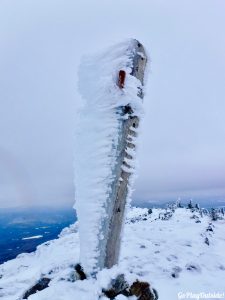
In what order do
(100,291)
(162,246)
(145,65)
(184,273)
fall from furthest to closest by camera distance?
(162,246), (184,273), (145,65), (100,291)

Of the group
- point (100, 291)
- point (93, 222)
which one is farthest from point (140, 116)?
point (100, 291)

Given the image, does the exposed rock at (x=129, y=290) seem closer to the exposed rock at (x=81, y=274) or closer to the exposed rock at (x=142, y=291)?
the exposed rock at (x=142, y=291)

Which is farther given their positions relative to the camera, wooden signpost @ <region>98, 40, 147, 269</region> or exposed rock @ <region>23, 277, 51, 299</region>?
exposed rock @ <region>23, 277, 51, 299</region>

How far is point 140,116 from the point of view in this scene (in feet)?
11.4

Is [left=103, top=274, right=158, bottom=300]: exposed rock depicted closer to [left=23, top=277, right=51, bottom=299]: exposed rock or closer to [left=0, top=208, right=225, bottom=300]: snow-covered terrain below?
[left=0, top=208, right=225, bottom=300]: snow-covered terrain below

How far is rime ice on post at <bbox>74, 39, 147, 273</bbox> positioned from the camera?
3338 millimetres

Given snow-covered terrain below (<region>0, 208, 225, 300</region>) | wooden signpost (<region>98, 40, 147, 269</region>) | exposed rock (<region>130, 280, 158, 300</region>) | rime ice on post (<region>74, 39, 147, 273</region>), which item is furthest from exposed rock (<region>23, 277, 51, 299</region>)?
exposed rock (<region>130, 280, 158, 300</region>)

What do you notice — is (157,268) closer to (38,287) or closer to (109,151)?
(38,287)

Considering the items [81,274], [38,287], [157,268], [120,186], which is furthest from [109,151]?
[157,268]

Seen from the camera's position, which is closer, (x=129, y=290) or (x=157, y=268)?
(x=129, y=290)

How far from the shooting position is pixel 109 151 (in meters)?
3.35

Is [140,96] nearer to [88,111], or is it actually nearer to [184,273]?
[88,111]

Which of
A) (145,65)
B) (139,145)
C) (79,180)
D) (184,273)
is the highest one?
(145,65)

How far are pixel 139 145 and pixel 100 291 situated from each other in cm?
162
